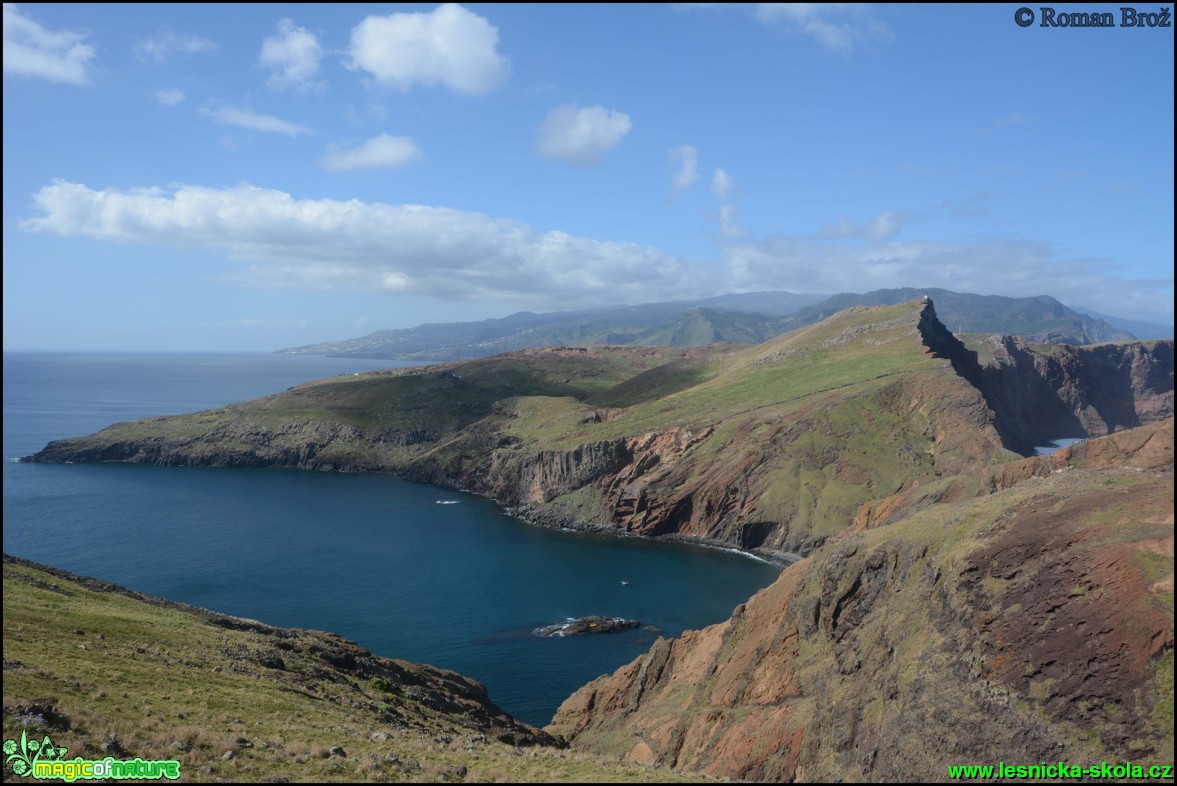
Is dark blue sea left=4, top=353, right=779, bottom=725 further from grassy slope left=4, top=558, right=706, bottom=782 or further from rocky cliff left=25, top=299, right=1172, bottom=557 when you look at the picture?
grassy slope left=4, top=558, right=706, bottom=782

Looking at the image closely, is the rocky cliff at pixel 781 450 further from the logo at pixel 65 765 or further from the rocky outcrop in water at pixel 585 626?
the logo at pixel 65 765

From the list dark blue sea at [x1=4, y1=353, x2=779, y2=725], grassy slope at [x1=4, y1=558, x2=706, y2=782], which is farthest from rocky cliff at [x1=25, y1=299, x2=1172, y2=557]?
grassy slope at [x1=4, y1=558, x2=706, y2=782]

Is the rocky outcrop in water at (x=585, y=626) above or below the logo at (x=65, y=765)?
below

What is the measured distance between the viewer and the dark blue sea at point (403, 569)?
86.8 metres

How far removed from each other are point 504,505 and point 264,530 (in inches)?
2164

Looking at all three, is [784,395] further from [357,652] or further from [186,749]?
[186,749]

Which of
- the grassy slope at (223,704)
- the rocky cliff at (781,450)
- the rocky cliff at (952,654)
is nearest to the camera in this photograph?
the grassy slope at (223,704)

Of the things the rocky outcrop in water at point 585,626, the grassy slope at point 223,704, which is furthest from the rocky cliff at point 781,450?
the grassy slope at point 223,704

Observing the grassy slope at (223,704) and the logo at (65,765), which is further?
the grassy slope at (223,704)

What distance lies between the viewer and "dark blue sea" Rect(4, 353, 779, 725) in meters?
86.8

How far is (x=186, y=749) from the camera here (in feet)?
84.9

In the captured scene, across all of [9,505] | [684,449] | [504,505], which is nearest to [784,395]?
[684,449]

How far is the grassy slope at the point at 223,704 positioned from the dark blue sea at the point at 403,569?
31238 millimetres

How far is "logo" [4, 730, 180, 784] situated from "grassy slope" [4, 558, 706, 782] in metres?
0.54
